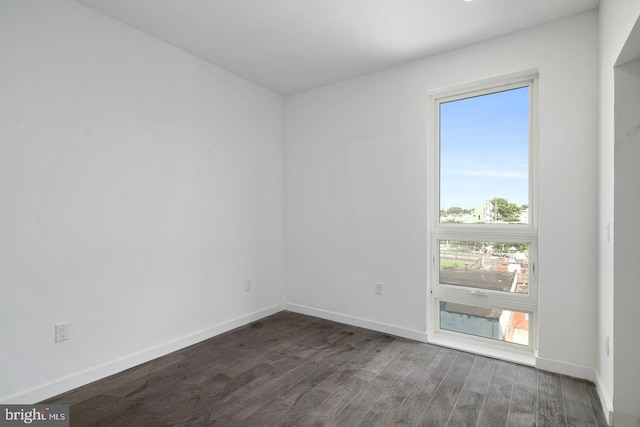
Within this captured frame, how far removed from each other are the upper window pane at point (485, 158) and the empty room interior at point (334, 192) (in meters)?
0.02

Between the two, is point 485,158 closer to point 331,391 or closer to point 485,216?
point 485,216

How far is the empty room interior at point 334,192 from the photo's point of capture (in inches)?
84.4

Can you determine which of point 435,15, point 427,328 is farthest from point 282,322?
point 435,15

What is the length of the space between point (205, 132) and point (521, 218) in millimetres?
3027

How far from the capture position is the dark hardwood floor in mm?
2055

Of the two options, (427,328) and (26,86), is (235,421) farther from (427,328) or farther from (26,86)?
(26,86)

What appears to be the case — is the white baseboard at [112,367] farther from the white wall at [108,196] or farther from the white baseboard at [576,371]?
the white baseboard at [576,371]

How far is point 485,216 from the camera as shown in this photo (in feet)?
10.1

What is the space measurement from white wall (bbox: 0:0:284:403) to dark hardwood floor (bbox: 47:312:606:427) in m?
0.36

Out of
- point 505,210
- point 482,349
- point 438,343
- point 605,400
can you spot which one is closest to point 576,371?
point 605,400

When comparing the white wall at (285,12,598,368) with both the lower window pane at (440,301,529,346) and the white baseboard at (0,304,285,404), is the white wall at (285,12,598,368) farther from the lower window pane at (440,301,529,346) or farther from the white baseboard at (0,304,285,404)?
the white baseboard at (0,304,285,404)

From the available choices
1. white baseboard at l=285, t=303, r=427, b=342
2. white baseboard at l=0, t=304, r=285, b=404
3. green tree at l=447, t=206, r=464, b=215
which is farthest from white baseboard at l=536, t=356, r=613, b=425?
white baseboard at l=0, t=304, r=285, b=404

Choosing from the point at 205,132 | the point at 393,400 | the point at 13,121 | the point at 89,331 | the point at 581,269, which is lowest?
the point at 393,400

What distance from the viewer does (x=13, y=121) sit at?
2.12 m
